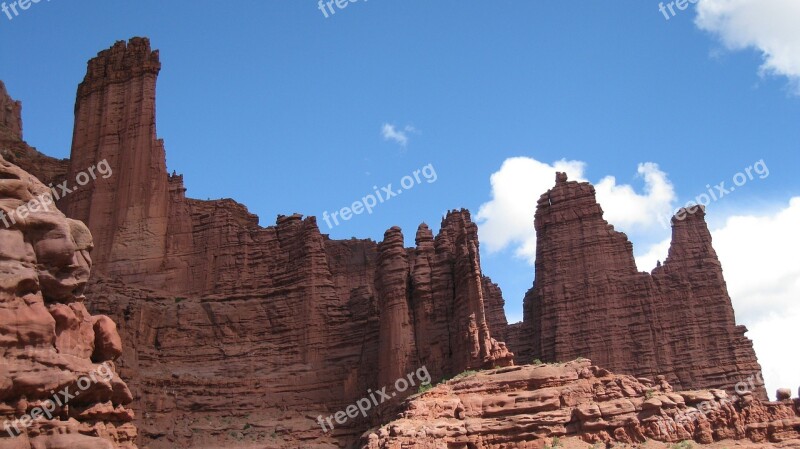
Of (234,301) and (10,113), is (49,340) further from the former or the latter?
(10,113)

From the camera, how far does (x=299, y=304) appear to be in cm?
7394

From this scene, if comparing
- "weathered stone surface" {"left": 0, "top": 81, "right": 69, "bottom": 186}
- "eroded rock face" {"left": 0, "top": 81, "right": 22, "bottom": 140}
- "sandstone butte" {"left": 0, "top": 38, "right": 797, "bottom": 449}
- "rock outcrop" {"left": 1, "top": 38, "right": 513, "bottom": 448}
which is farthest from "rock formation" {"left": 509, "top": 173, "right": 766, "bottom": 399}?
"eroded rock face" {"left": 0, "top": 81, "right": 22, "bottom": 140}

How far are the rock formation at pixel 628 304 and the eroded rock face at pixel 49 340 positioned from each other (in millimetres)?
47737

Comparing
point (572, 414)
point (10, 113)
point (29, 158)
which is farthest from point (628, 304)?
point (10, 113)

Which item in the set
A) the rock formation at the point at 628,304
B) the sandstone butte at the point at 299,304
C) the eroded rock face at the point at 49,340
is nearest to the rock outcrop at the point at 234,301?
the sandstone butte at the point at 299,304

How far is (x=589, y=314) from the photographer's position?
233 ft

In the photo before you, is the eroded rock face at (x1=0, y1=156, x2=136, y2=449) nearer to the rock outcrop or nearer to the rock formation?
the rock outcrop

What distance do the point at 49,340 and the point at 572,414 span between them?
1133 inches

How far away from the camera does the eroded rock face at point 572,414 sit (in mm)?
44656

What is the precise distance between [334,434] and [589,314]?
801 inches

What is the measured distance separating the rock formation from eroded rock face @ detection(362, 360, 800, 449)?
2007cm

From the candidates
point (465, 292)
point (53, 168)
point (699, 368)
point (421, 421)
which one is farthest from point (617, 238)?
point (53, 168)

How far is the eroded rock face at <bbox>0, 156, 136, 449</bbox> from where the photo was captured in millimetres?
23609

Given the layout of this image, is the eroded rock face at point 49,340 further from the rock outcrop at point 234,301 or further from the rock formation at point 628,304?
the rock formation at point 628,304
